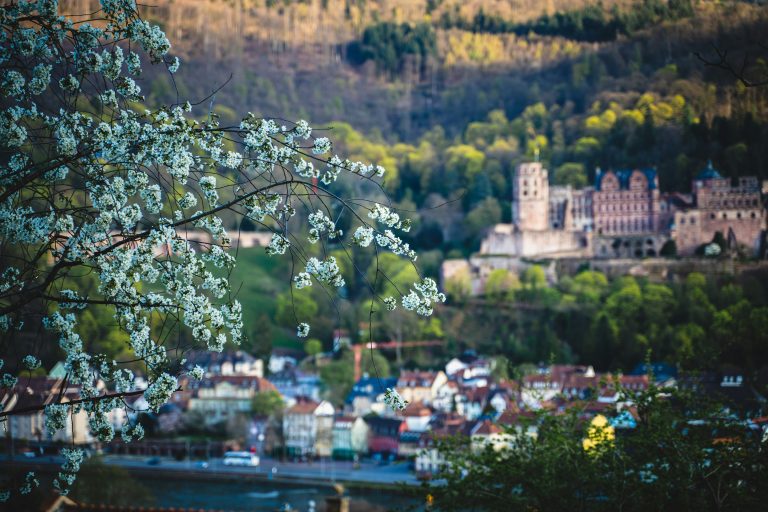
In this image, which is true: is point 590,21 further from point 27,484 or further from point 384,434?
point 27,484

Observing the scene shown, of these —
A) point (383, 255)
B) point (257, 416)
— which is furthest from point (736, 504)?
point (383, 255)

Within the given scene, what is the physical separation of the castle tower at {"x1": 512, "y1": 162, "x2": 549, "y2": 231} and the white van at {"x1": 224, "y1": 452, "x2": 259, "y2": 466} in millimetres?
20639

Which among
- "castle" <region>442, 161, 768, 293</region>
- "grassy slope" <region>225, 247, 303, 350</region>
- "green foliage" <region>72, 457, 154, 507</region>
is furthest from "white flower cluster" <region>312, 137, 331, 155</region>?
"castle" <region>442, 161, 768, 293</region>

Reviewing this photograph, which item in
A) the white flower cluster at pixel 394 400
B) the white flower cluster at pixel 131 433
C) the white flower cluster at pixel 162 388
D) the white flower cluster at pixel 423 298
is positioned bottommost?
the white flower cluster at pixel 131 433

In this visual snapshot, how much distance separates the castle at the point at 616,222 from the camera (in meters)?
49.0

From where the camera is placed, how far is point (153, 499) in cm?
2747

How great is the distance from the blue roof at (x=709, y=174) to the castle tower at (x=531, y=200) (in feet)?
21.4

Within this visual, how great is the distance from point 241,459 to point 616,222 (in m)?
23.1

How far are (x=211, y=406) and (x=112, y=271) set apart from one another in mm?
36871

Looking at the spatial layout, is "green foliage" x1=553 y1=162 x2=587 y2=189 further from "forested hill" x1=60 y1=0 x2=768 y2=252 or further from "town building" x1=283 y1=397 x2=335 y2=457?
"town building" x1=283 y1=397 x2=335 y2=457

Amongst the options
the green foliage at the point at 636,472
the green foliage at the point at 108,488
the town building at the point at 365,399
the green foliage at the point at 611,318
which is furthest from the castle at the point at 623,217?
the green foliage at the point at 636,472

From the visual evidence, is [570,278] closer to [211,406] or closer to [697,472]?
[211,406]

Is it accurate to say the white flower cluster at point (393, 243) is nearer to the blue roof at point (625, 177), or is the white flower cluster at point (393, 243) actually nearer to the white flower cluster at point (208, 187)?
the white flower cluster at point (208, 187)

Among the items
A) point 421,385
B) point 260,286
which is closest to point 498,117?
point 260,286
